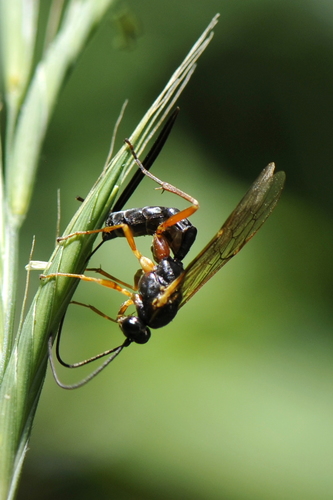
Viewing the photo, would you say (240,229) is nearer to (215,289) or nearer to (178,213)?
(178,213)

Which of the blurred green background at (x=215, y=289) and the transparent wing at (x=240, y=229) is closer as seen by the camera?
the transparent wing at (x=240, y=229)

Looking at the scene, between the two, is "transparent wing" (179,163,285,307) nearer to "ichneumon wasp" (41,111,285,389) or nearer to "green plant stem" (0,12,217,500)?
"ichneumon wasp" (41,111,285,389)

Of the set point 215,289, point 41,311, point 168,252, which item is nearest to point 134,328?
point 168,252

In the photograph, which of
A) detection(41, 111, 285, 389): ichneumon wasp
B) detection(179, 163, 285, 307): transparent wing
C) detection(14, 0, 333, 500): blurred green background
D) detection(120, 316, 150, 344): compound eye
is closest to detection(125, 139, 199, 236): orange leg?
detection(41, 111, 285, 389): ichneumon wasp

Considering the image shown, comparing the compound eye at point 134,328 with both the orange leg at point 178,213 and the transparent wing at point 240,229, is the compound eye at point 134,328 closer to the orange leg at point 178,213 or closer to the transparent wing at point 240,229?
the transparent wing at point 240,229

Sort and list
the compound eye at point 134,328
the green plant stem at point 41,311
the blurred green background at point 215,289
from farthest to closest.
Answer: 1. the blurred green background at point 215,289
2. the compound eye at point 134,328
3. the green plant stem at point 41,311

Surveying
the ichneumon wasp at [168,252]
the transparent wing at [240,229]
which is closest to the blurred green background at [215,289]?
the ichneumon wasp at [168,252]

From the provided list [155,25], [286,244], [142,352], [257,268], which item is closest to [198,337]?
[142,352]
